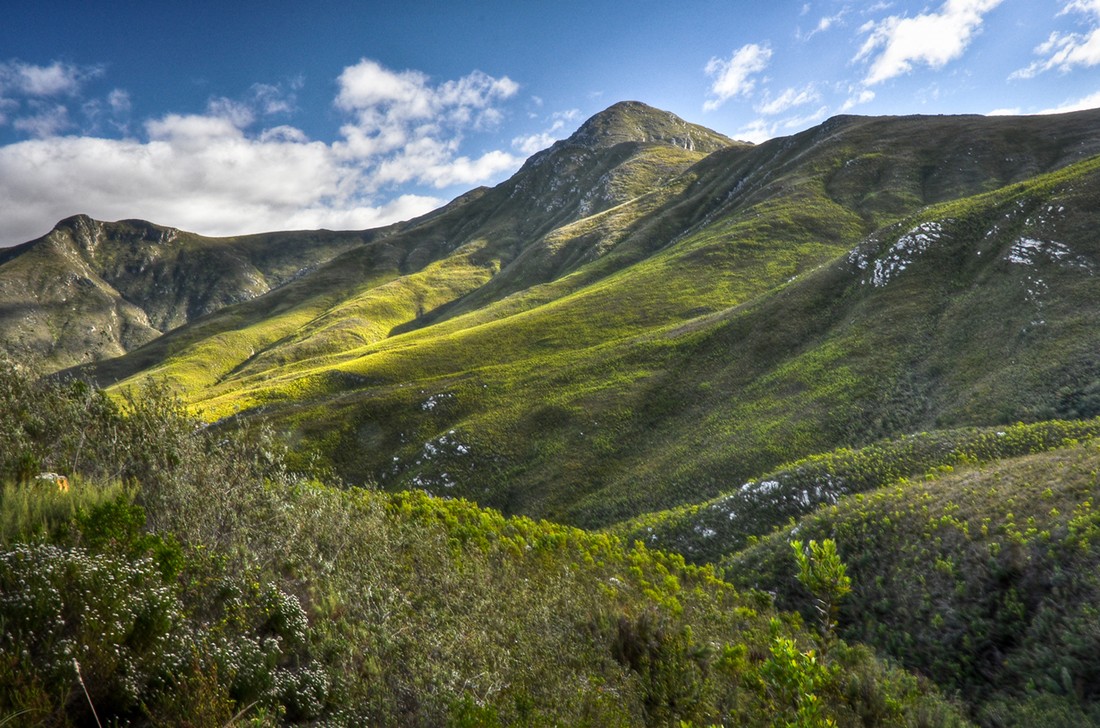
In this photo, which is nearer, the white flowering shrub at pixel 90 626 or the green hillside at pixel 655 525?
the white flowering shrub at pixel 90 626

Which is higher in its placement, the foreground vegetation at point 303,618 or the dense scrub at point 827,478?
the foreground vegetation at point 303,618

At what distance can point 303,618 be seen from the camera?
6.29 meters

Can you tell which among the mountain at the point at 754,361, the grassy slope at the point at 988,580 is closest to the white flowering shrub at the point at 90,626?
the mountain at the point at 754,361

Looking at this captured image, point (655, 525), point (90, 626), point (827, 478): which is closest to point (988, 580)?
point (827, 478)

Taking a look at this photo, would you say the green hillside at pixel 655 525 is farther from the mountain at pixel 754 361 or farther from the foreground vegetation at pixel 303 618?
the mountain at pixel 754 361

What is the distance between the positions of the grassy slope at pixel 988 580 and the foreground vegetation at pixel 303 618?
1.58 m

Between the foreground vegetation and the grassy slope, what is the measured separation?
1584 mm

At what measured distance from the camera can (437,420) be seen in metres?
50.8

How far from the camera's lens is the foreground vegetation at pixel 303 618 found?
4.46 m

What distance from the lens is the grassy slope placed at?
8.50 m

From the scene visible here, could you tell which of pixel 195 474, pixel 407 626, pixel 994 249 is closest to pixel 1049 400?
pixel 994 249

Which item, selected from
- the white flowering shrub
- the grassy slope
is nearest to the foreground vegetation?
the white flowering shrub

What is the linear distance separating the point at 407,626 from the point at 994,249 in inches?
2048

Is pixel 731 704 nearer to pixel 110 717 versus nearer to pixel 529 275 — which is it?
pixel 110 717
